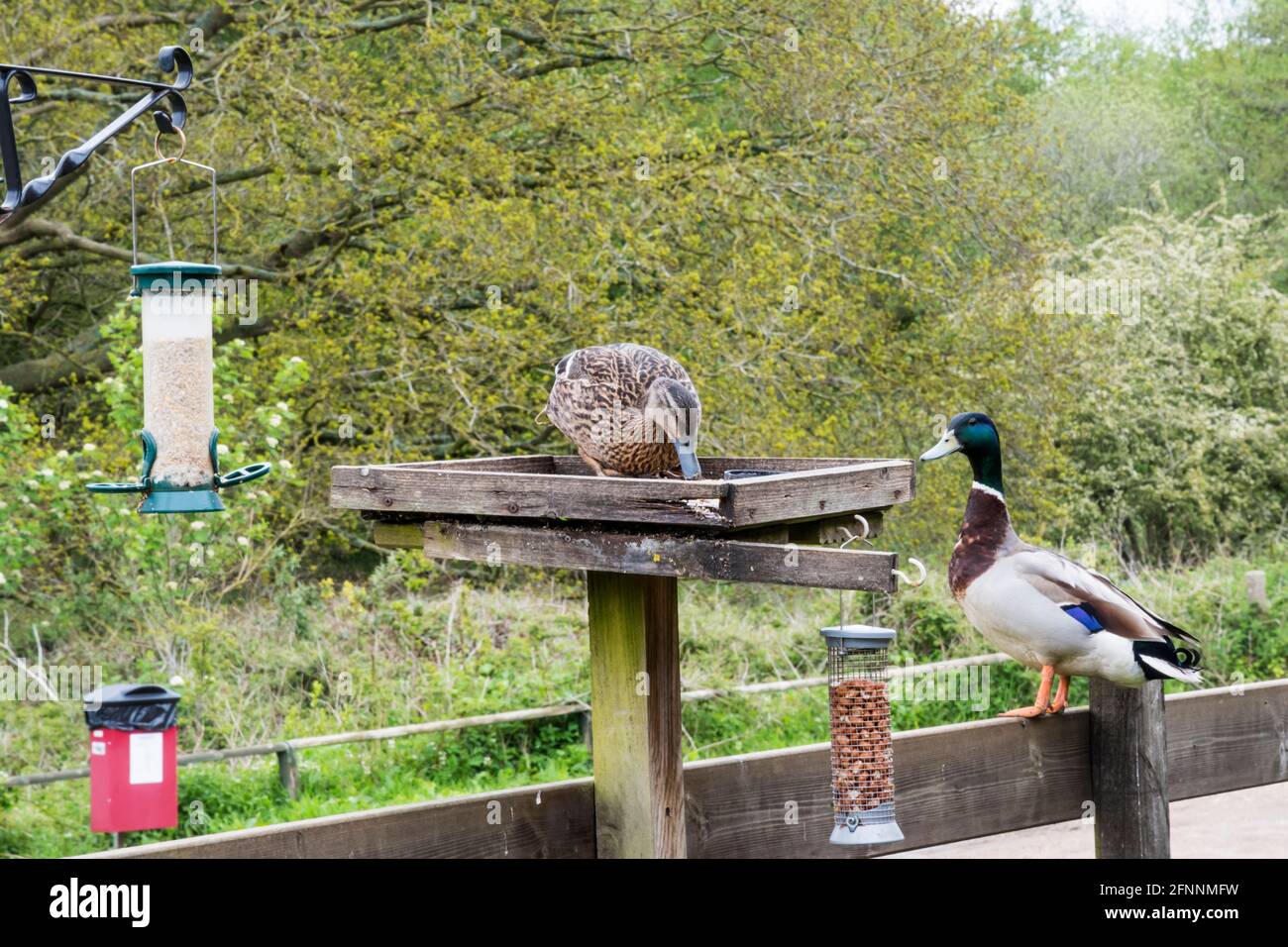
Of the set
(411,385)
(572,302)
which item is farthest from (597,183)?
(411,385)

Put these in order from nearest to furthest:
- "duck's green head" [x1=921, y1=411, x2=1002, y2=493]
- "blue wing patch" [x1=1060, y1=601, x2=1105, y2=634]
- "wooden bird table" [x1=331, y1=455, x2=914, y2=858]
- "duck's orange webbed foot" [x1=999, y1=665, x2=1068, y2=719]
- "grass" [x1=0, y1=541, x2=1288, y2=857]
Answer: "wooden bird table" [x1=331, y1=455, x2=914, y2=858]
"duck's orange webbed foot" [x1=999, y1=665, x2=1068, y2=719]
"blue wing patch" [x1=1060, y1=601, x2=1105, y2=634]
"duck's green head" [x1=921, y1=411, x2=1002, y2=493]
"grass" [x1=0, y1=541, x2=1288, y2=857]

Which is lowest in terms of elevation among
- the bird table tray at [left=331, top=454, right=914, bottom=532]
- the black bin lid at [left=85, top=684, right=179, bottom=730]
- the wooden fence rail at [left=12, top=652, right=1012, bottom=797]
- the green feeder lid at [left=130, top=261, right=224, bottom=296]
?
the wooden fence rail at [left=12, top=652, right=1012, bottom=797]

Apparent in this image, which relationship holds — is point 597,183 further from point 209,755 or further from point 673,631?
point 673,631

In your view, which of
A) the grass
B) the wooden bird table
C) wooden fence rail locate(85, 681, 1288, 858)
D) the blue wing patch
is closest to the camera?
wooden fence rail locate(85, 681, 1288, 858)

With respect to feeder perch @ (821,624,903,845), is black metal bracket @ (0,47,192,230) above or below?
above

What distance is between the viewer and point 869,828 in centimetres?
259

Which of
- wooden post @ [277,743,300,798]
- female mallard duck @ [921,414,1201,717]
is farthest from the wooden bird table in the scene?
wooden post @ [277,743,300,798]

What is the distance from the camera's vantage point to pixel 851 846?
257 cm

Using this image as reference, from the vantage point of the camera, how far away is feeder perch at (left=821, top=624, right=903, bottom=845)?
261 centimetres

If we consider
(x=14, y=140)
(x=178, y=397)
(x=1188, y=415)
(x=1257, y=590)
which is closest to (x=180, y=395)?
(x=178, y=397)

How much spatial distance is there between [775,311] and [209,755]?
510 centimetres

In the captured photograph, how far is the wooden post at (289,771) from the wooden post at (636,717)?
577 centimetres

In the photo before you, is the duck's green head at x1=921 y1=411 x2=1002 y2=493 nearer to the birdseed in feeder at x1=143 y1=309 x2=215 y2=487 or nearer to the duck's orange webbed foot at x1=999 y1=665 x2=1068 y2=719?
the duck's orange webbed foot at x1=999 y1=665 x2=1068 y2=719

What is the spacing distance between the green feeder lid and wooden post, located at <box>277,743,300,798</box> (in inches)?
177
